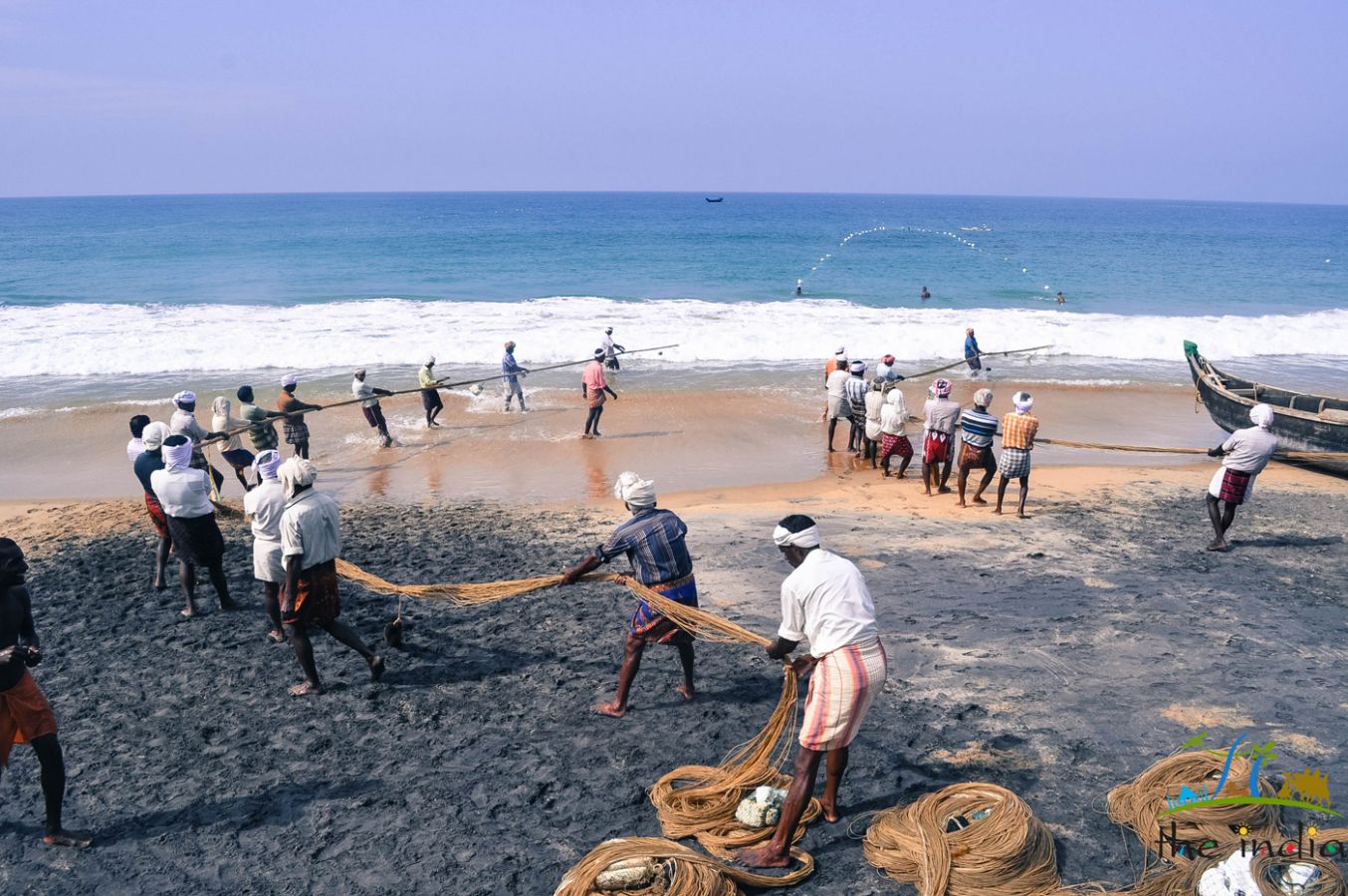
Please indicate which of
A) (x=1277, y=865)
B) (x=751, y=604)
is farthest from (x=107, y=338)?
(x=1277, y=865)

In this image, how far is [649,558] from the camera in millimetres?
5730

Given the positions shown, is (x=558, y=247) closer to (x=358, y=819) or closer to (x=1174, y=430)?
(x=1174, y=430)

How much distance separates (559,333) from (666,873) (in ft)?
77.7

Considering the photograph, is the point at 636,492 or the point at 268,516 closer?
the point at 636,492

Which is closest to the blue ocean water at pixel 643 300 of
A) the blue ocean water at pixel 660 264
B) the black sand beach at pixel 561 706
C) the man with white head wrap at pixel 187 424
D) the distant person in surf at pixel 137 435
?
the blue ocean water at pixel 660 264

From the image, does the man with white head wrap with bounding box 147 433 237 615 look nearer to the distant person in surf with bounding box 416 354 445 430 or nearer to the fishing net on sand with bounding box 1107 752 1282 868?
the fishing net on sand with bounding box 1107 752 1282 868

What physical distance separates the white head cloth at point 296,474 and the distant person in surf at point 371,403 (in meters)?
8.05

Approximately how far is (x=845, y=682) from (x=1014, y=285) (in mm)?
40503

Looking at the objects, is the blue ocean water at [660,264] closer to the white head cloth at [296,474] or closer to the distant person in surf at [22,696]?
the white head cloth at [296,474]

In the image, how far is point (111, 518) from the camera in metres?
10.8

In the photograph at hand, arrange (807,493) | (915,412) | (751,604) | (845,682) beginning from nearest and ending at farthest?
(845,682), (751,604), (807,493), (915,412)

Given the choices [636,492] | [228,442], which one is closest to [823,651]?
[636,492]

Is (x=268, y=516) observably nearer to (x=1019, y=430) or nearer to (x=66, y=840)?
(x=66, y=840)

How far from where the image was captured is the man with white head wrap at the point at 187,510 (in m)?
7.30
